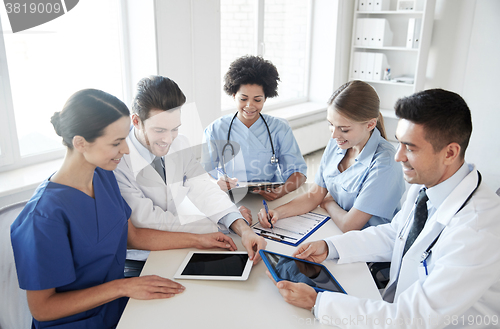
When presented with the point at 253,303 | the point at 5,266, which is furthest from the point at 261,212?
the point at 5,266

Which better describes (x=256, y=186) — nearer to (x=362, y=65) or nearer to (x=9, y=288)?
(x=9, y=288)

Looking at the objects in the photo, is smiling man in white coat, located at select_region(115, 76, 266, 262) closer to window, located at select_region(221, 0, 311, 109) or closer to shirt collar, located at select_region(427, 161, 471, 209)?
shirt collar, located at select_region(427, 161, 471, 209)

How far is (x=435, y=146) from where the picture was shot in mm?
1075

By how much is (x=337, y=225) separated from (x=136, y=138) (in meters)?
0.92

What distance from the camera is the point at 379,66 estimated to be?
434 cm

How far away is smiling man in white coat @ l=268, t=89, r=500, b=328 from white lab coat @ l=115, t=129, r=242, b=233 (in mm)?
432

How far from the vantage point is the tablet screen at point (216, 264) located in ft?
3.76

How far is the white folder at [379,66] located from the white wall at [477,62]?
0.56m

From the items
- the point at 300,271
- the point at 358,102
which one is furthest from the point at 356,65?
the point at 300,271

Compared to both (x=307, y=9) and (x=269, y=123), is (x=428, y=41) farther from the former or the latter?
(x=269, y=123)

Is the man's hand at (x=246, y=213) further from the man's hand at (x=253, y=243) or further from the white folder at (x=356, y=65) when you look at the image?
the white folder at (x=356, y=65)

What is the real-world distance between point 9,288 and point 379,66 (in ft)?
13.9

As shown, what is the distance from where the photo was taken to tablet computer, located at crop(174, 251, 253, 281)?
113 centimetres

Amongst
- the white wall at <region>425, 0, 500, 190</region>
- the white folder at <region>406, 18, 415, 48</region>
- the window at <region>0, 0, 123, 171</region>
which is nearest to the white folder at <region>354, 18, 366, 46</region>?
the white folder at <region>406, 18, 415, 48</region>
